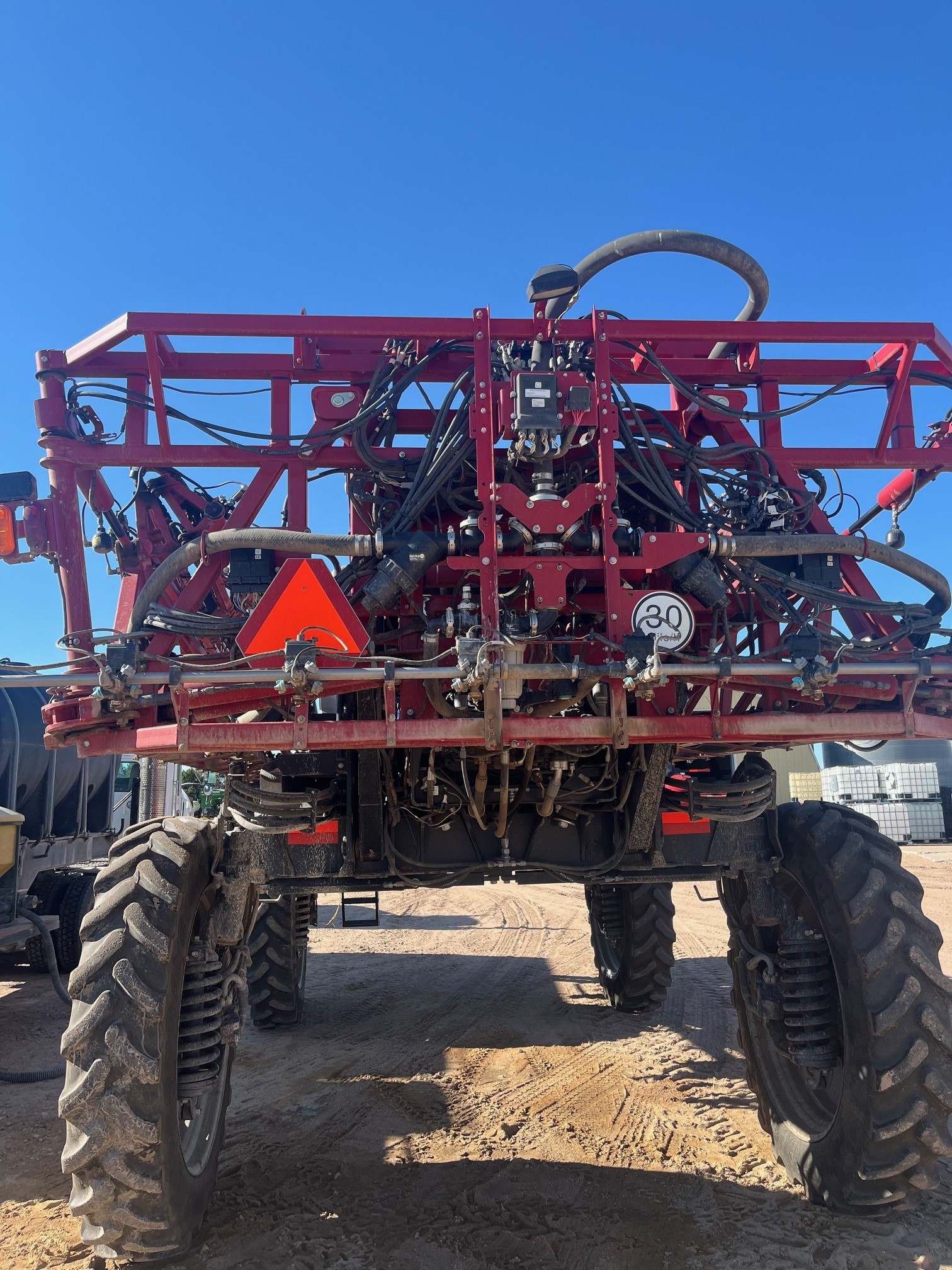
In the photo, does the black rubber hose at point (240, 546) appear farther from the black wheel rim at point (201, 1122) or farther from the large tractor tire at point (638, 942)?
the large tractor tire at point (638, 942)

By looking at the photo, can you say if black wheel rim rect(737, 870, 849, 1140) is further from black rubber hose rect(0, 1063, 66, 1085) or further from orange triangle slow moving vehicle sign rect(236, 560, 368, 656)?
black rubber hose rect(0, 1063, 66, 1085)

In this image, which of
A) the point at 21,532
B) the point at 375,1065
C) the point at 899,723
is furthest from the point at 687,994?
the point at 21,532

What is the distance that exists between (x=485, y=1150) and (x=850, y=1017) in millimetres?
1825

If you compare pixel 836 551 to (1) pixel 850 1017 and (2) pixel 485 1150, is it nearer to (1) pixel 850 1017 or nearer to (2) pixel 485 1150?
(1) pixel 850 1017

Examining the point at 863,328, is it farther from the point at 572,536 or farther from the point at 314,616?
the point at 314,616

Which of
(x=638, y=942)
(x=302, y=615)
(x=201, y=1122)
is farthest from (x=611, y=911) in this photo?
(x=302, y=615)

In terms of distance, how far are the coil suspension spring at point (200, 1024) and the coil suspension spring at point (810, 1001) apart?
2.32 m

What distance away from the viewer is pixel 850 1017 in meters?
3.52

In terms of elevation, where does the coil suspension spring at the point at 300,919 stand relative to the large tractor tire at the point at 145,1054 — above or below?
below

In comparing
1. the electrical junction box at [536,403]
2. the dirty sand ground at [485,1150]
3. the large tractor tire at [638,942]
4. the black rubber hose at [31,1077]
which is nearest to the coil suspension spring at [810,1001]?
the dirty sand ground at [485,1150]

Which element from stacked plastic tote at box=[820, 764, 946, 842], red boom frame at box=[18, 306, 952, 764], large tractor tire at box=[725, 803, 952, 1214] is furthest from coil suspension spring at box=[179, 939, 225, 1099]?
stacked plastic tote at box=[820, 764, 946, 842]

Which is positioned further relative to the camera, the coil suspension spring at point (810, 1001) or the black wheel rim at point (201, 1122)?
the coil suspension spring at point (810, 1001)

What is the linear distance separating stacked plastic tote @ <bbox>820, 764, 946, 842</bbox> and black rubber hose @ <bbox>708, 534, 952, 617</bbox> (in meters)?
16.8

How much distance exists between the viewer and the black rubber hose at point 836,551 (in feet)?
11.4
